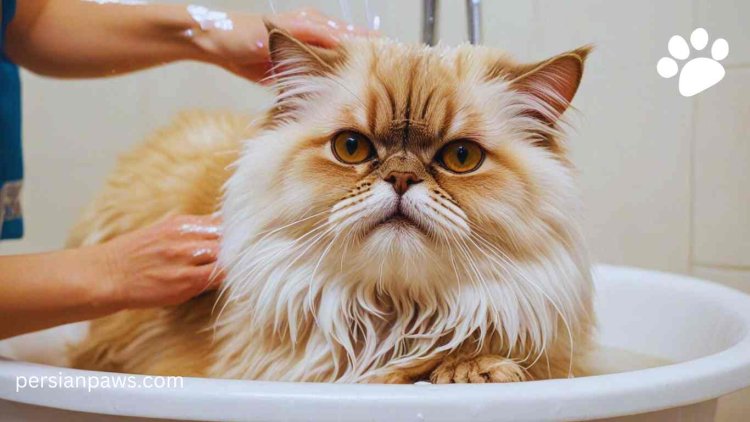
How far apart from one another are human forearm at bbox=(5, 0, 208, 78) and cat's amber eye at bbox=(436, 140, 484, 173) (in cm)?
57

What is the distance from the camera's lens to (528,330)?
0.91 m

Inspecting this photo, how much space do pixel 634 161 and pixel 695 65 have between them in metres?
0.18

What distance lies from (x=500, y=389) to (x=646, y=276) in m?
0.76

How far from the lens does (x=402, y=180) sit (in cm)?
80

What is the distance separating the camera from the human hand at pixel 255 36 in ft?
3.60

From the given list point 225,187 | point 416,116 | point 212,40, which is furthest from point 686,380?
point 212,40

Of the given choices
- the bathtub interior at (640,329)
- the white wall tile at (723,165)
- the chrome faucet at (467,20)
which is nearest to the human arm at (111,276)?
the bathtub interior at (640,329)

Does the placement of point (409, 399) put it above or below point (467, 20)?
below

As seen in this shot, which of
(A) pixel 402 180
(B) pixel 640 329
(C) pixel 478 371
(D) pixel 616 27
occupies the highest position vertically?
(D) pixel 616 27

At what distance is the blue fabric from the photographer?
1.19m

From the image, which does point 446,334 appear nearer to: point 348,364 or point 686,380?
point 348,364

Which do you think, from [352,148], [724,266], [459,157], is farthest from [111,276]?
[724,266]

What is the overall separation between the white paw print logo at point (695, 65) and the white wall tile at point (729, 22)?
0.04ft

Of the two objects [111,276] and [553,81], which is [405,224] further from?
[111,276]
